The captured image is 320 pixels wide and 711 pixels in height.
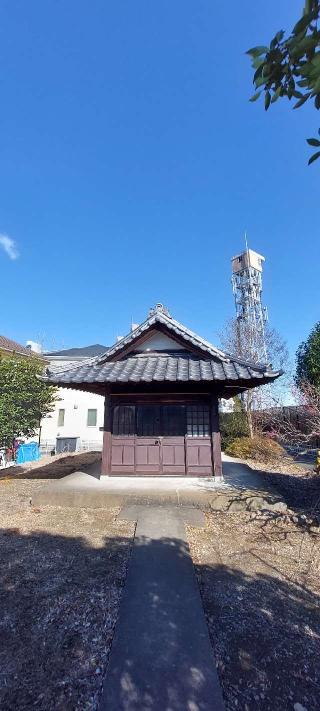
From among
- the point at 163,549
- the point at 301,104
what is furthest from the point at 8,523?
the point at 301,104

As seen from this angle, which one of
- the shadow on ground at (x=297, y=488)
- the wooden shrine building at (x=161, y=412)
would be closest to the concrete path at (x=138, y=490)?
the wooden shrine building at (x=161, y=412)

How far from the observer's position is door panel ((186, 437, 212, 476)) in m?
9.45

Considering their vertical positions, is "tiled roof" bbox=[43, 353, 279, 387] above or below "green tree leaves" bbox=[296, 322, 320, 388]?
below

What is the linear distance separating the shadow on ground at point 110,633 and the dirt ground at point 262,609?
0.04 feet

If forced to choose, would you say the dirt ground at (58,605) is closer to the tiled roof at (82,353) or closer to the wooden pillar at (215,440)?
the wooden pillar at (215,440)

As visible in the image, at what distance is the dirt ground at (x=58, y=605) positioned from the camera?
2.50 metres

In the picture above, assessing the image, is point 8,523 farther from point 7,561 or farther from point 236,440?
point 236,440

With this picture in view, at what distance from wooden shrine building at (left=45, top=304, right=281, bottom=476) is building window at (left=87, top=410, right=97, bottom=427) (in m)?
16.4

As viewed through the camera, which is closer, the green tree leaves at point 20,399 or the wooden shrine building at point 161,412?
the wooden shrine building at point 161,412

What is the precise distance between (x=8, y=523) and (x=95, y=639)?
4403 millimetres

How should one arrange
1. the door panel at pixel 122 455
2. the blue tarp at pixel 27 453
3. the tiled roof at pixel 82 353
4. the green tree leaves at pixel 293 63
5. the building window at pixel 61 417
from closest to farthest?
the green tree leaves at pixel 293 63, the door panel at pixel 122 455, the blue tarp at pixel 27 453, the building window at pixel 61 417, the tiled roof at pixel 82 353

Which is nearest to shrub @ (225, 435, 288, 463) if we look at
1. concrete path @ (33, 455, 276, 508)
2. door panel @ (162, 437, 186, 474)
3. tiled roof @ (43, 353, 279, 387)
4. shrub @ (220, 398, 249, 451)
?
shrub @ (220, 398, 249, 451)

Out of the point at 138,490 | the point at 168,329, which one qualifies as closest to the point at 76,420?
the point at 168,329

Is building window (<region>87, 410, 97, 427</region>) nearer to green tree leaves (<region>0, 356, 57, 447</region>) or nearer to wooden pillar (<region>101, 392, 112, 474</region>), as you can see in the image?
green tree leaves (<region>0, 356, 57, 447</region>)
